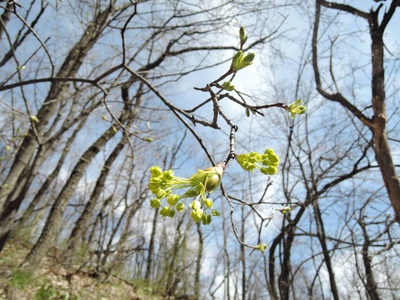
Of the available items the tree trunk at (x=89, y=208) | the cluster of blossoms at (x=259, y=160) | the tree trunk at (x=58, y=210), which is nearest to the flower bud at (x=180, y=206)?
the cluster of blossoms at (x=259, y=160)

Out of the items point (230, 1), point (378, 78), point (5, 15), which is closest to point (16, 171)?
point (5, 15)

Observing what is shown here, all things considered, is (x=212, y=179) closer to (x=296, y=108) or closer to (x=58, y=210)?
(x=296, y=108)

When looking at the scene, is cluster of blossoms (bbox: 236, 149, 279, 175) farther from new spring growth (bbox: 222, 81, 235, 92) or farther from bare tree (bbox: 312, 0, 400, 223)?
bare tree (bbox: 312, 0, 400, 223)

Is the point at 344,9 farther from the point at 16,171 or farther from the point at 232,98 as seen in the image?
the point at 16,171

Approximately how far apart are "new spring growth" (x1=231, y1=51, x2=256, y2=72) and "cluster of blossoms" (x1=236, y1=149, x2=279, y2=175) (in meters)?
0.30

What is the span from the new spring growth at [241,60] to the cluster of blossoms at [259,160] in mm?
300

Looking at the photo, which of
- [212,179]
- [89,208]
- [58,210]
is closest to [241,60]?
[212,179]

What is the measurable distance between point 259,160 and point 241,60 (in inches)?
13.7

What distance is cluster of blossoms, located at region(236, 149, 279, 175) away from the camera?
736 mm

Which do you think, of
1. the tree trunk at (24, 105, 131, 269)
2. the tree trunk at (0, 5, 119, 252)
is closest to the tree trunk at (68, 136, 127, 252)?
the tree trunk at (24, 105, 131, 269)

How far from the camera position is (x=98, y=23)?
4.56 m

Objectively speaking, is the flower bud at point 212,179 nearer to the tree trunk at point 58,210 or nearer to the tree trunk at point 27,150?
the tree trunk at point 27,150

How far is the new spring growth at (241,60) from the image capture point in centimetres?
85

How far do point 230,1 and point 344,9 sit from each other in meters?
2.48
